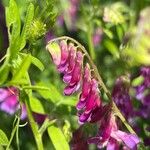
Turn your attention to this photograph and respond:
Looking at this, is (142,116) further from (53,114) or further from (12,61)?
(12,61)

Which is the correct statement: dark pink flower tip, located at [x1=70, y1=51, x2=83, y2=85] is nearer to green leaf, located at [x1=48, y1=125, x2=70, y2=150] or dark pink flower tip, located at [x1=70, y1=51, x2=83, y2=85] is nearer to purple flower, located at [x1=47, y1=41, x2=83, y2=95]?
purple flower, located at [x1=47, y1=41, x2=83, y2=95]

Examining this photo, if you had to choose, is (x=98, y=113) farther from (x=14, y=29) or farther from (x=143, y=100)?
(x=143, y=100)

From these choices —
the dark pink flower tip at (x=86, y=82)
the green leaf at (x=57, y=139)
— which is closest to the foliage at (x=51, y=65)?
the green leaf at (x=57, y=139)

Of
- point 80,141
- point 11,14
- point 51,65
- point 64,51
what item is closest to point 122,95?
point 80,141

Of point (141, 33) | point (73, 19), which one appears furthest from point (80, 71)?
point (73, 19)

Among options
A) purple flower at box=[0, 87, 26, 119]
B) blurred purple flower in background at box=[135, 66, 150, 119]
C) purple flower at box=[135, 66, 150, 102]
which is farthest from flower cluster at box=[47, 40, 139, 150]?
purple flower at box=[0, 87, 26, 119]

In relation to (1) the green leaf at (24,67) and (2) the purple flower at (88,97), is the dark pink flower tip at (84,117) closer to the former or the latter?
(2) the purple flower at (88,97)
